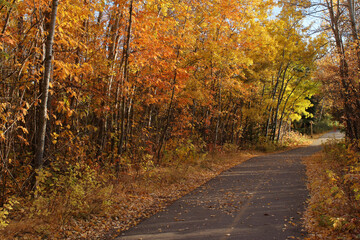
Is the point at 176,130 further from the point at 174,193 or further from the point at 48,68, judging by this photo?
the point at 48,68

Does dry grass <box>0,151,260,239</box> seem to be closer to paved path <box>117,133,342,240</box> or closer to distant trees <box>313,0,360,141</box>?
paved path <box>117,133,342,240</box>

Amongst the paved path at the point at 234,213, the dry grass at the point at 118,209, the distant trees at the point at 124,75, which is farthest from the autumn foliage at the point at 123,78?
the paved path at the point at 234,213

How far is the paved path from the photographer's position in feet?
16.5

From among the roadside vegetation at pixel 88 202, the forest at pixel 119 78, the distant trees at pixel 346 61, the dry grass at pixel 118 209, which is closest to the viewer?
the dry grass at pixel 118 209

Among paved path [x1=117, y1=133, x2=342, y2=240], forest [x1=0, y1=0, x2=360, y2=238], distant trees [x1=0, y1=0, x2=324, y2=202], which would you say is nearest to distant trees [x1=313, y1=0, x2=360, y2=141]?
forest [x1=0, y1=0, x2=360, y2=238]

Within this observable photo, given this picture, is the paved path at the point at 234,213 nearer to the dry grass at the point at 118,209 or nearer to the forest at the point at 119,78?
the dry grass at the point at 118,209

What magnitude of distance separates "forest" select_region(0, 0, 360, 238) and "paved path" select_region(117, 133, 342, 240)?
169 cm

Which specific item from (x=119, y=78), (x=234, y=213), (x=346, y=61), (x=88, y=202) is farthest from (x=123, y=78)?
(x=346, y=61)

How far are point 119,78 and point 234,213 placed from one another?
4.88 m

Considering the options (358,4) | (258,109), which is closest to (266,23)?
(358,4)

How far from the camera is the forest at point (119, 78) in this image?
5.62m

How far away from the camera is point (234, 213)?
20.4 ft

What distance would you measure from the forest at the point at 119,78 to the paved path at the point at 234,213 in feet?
5.55

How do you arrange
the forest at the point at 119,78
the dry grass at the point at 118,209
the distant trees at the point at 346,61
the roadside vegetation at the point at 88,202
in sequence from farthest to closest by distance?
the distant trees at the point at 346,61 < the forest at the point at 119,78 < the roadside vegetation at the point at 88,202 < the dry grass at the point at 118,209
